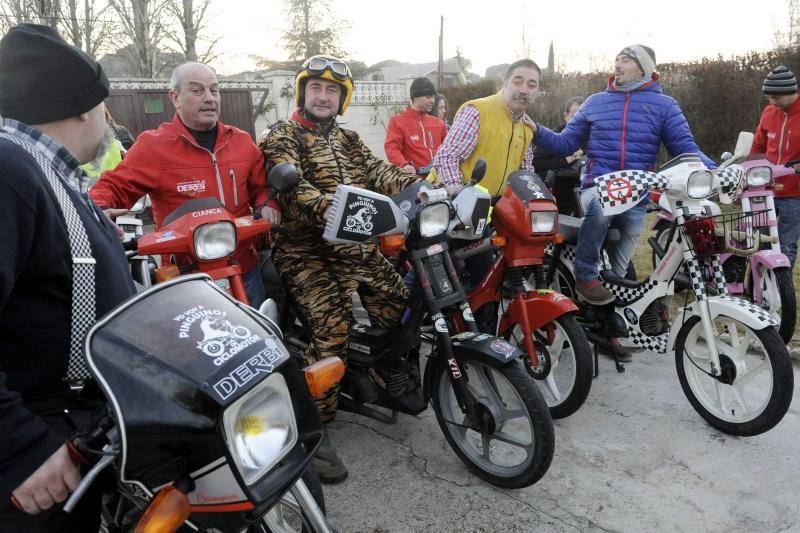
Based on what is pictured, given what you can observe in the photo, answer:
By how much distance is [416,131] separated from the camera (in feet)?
23.2

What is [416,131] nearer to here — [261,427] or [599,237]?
[599,237]

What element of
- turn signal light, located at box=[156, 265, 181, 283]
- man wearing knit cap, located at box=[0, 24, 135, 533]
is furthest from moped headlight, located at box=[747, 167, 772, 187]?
man wearing knit cap, located at box=[0, 24, 135, 533]

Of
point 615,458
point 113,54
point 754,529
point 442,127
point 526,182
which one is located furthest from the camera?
point 113,54

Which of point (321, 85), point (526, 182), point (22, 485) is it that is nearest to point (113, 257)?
point (22, 485)

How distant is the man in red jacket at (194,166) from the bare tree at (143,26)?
69.8 ft

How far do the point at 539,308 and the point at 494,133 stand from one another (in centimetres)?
142

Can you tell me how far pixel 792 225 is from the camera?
506 centimetres

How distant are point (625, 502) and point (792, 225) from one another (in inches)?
146

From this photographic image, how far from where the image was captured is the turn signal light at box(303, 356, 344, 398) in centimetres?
132

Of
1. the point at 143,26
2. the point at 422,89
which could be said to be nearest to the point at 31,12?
the point at 143,26

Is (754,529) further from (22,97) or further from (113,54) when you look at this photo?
(113,54)

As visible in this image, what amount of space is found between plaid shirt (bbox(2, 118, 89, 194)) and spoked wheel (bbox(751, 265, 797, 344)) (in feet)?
14.1

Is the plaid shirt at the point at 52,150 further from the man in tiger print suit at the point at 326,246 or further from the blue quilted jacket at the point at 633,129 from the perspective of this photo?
the blue quilted jacket at the point at 633,129

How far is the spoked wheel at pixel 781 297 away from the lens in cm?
400
